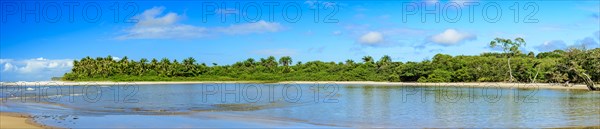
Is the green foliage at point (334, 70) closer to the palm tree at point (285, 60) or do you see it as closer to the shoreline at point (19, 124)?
the palm tree at point (285, 60)

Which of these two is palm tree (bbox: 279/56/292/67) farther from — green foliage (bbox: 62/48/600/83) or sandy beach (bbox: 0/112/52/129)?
sandy beach (bbox: 0/112/52/129)

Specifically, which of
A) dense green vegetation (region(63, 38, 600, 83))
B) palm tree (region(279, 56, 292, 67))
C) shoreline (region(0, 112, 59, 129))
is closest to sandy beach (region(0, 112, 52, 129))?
shoreline (region(0, 112, 59, 129))

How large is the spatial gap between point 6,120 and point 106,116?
3.82 meters

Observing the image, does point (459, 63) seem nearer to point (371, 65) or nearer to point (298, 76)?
point (371, 65)

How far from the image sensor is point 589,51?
181ft

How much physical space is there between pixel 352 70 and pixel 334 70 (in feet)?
12.3

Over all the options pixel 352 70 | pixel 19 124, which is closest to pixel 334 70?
pixel 352 70

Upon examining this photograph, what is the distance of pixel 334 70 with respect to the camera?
9781cm

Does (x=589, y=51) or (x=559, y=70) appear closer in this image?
(x=589, y=51)

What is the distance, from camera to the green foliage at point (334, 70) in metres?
71.3

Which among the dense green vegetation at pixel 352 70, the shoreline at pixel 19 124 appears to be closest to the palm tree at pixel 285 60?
the dense green vegetation at pixel 352 70

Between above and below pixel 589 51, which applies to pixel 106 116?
below

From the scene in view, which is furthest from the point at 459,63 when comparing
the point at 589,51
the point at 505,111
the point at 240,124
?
the point at 240,124

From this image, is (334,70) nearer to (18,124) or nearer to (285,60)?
(285,60)
